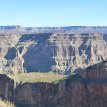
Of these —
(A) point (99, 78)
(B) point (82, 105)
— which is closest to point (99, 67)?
(A) point (99, 78)

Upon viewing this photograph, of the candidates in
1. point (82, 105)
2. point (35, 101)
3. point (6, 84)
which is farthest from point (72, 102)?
point (6, 84)

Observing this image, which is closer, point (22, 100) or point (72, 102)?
point (72, 102)

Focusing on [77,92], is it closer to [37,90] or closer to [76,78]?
[76,78]

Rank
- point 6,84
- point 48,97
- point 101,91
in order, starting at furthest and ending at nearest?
point 6,84, point 48,97, point 101,91

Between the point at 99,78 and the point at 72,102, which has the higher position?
the point at 99,78

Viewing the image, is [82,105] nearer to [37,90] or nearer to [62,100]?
[62,100]

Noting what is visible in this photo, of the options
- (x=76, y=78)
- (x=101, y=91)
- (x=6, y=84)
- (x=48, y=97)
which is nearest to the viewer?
(x=101, y=91)
